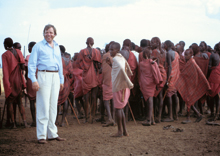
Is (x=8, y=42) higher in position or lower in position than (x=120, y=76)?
higher

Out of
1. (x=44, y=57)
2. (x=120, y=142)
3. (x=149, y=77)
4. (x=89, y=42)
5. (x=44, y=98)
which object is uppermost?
(x=89, y=42)

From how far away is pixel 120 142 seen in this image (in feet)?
17.6

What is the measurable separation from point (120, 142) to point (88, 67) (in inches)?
132

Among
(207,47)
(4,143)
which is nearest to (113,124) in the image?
(4,143)

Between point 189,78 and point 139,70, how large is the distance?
4.88 feet

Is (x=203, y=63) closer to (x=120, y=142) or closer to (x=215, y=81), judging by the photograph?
(x=215, y=81)

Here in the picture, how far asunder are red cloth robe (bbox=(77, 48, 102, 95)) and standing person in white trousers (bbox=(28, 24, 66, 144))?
260 centimetres

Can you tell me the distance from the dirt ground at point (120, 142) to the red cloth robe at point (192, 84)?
0.92 m

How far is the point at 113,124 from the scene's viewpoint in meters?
7.45

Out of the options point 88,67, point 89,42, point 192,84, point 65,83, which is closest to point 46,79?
point 65,83

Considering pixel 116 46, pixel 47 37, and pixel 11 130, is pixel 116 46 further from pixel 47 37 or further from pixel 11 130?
pixel 11 130

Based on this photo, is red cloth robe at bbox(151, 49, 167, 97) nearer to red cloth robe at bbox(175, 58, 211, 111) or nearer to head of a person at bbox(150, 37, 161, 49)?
head of a person at bbox(150, 37, 161, 49)

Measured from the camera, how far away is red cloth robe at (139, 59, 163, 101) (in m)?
7.30

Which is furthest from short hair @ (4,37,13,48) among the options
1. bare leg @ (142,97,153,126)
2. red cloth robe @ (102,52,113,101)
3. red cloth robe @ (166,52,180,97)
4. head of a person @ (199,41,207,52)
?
head of a person @ (199,41,207,52)
